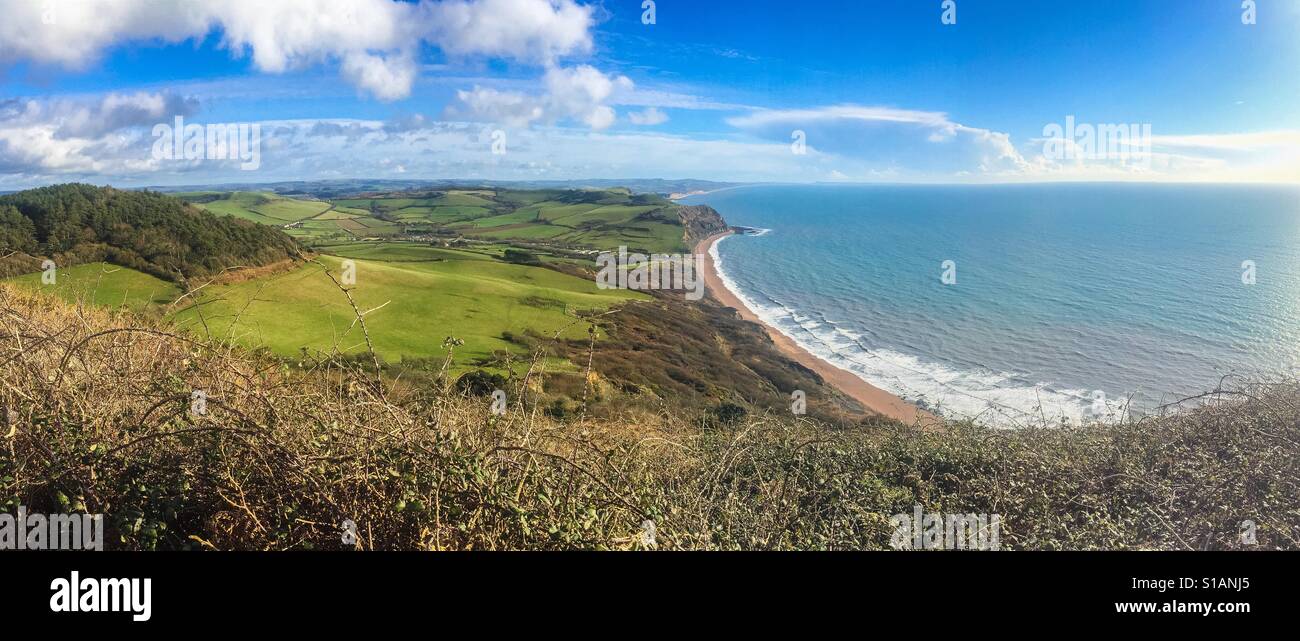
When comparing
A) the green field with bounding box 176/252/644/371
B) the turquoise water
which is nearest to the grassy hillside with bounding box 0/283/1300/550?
the turquoise water

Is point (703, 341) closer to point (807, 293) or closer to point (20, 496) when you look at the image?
point (807, 293)

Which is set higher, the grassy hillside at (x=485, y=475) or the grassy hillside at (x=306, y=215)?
the grassy hillside at (x=306, y=215)

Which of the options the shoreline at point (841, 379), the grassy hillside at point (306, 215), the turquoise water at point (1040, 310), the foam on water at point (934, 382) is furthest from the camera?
the grassy hillside at point (306, 215)

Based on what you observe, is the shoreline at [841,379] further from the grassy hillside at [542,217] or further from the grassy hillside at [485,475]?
the grassy hillside at [542,217]

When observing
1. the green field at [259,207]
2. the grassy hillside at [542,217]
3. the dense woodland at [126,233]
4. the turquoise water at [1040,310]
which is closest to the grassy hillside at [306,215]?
the green field at [259,207]

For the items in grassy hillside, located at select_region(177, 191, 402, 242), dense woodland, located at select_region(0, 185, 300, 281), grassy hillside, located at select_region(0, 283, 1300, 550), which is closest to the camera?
grassy hillside, located at select_region(0, 283, 1300, 550)

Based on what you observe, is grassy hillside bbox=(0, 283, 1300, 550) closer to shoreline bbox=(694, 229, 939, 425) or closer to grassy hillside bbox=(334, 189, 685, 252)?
shoreline bbox=(694, 229, 939, 425)
